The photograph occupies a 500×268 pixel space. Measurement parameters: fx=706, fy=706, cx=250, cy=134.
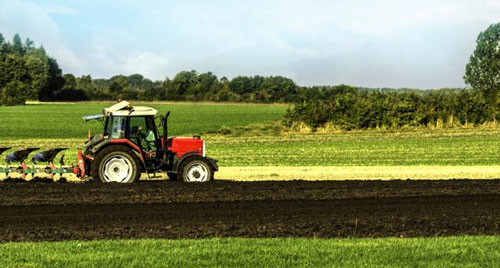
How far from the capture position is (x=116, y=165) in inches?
647

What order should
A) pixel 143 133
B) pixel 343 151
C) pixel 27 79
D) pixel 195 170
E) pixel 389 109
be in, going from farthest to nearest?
pixel 27 79
pixel 389 109
pixel 343 151
pixel 195 170
pixel 143 133

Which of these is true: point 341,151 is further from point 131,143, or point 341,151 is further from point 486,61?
point 486,61

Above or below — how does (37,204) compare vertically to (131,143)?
below

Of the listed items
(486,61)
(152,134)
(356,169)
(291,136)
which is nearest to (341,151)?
(356,169)

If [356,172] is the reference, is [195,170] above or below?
above

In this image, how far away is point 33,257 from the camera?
920 cm

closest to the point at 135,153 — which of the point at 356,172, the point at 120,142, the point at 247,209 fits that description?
the point at 120,142

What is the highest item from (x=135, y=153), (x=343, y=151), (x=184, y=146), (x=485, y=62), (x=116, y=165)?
(x=485, y=62)

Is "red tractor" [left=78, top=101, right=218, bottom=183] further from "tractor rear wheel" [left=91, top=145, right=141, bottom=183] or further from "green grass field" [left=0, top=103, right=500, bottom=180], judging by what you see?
"green grass field" [left=0, top=103, right=500, bottom=180]

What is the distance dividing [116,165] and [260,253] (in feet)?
25.4

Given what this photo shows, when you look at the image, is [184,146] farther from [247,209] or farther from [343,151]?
[343,151]

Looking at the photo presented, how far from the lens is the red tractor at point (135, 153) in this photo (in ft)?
53.1

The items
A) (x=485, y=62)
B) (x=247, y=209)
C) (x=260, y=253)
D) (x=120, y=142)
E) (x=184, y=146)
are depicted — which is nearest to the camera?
(x=260, y=253)

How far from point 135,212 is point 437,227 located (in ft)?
17.8
